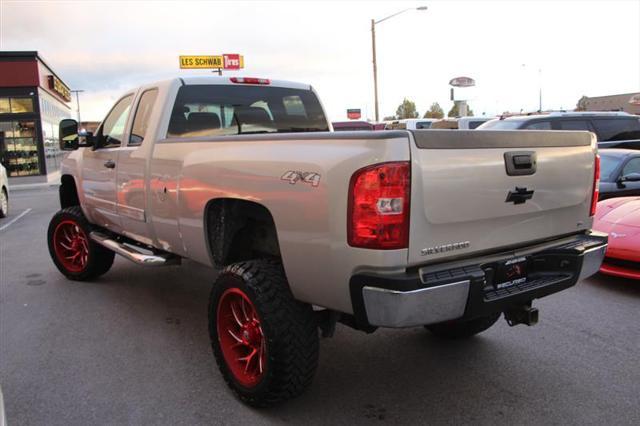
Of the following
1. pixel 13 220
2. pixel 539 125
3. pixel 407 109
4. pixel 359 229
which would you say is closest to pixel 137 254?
pixel 359 229

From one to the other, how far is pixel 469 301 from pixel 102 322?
3376 mm

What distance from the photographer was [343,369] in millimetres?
3717

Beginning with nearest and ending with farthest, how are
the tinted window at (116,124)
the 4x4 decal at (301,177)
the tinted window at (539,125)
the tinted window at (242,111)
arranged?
the 4x4 decal at (301,177) → the tinted window at (242,111) → the tinted window at (116,124) → the tinted window at (539,125)

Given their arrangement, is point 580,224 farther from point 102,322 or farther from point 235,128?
point 102,322

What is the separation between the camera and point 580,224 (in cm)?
339

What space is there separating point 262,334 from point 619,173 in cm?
650

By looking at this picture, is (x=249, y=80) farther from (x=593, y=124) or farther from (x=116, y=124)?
(x=593, y=124)

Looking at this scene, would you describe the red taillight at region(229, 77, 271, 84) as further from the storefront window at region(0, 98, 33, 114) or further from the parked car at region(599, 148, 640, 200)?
the storefront window at region(0, 98, 33, 114)

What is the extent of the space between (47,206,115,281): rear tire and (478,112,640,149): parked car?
7068 millimetres

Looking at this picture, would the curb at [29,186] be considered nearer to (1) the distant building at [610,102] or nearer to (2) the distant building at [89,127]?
(2) the distant building at [89,127]

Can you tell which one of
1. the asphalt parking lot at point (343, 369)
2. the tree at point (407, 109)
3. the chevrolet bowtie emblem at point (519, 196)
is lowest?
the asphalt parking lot at point (343, 369)

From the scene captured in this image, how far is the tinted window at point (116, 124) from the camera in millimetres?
5062

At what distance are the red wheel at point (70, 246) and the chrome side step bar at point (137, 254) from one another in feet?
2.33

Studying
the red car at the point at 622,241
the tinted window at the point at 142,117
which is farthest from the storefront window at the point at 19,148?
the red car at the point at 622,241
